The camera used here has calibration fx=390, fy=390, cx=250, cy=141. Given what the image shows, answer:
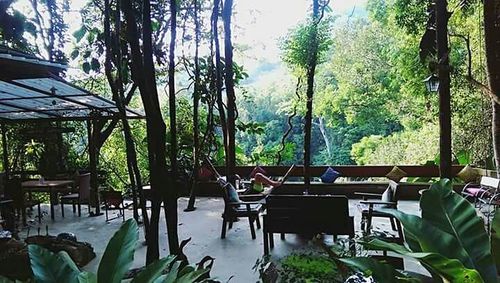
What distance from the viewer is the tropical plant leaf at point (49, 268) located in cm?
88

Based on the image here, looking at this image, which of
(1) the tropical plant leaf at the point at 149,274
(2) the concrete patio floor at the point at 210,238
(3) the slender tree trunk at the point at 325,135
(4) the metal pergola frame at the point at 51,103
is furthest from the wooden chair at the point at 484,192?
(3) the slender tree trunk at the point at 325,135

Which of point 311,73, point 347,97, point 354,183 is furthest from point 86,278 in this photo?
point 347,97

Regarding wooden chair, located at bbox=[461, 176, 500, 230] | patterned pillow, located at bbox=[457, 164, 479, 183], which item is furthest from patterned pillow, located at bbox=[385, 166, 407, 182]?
wooden chair, located at bbox=[461, 176, 500, 230]

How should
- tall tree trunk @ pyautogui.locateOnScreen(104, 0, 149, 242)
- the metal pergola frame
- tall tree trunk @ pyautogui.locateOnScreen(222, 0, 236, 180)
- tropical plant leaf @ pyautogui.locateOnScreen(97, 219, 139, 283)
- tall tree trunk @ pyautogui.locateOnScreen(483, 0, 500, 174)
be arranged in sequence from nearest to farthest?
1. tropical plant leaf @ pyautogui.locateOnScreen(97, 219, 139, 283)
2. tall tree trunk @ pyautogui.locateOnScreen(104, 0, 149, 242)
3. tall tree trunk @ pyautogui.locateOnScreen(483, 0, 500, 174)
4. the metal pergola frame
5. tall tree trunk @ pyautogui.locateOnScreen(222, 0, 236, 180)

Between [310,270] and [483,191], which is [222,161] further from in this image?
[310,270]

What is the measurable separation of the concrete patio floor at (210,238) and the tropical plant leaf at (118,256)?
2.50 meters

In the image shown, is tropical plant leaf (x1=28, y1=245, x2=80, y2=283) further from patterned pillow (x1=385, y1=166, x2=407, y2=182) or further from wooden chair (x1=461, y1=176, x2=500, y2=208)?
patterned pillow (x1=385, y1=166, x2=407, y2=182)

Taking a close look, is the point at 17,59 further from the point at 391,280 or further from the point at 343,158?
the point at 343,158

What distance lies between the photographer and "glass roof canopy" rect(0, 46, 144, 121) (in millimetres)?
5719

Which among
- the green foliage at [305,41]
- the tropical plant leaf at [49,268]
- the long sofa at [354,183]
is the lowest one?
the long sofa at [354,183]

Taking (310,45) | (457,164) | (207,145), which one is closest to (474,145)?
(457,164)

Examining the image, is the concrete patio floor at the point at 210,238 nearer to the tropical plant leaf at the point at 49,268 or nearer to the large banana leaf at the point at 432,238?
the tropical plant leaf at the point at 49,268

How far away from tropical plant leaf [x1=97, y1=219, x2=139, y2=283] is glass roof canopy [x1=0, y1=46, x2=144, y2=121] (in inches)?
182

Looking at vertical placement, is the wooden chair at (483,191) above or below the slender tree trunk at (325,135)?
below
